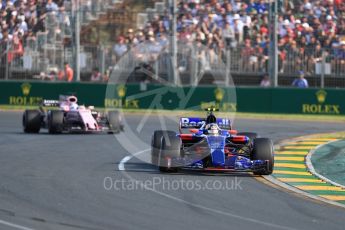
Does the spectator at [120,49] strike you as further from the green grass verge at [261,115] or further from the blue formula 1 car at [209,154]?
the blue formula 1 car at [209,154]

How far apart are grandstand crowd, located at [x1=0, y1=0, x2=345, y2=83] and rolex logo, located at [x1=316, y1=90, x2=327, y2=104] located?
0.90 m

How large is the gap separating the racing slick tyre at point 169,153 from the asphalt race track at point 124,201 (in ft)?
0.66

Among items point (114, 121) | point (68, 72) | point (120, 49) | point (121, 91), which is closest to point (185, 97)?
point (121, 91)

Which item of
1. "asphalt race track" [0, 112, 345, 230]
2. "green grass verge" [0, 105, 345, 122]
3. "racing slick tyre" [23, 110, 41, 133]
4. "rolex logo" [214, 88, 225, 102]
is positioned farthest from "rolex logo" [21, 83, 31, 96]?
"asphalt race track" [0, 112, 345, 230]

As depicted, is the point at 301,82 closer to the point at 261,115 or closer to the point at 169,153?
the point at 261,115

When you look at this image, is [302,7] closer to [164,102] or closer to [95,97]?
[164,102]

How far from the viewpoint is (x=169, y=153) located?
16.1 metres

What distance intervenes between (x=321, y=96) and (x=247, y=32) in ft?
12.0

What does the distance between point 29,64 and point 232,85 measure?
7.98 m

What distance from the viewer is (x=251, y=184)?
1512cm

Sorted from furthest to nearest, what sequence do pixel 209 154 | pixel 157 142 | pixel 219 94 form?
pixel 219 94 → pixel 157 142 → pixel 209 154

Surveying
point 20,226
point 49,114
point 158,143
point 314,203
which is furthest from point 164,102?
point 20,226

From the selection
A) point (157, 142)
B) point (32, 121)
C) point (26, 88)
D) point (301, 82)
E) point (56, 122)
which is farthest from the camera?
point (26, 88)

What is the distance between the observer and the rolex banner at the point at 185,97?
1348 inches
